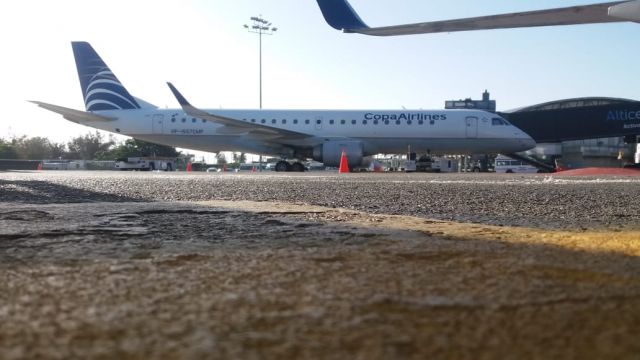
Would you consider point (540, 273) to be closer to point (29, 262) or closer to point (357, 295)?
point (357, 295)

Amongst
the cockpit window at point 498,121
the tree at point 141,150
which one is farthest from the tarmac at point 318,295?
the tree at point 141,150

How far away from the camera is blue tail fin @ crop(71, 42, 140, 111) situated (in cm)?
2253

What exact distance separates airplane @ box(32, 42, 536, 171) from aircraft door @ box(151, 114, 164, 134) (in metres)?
0.04

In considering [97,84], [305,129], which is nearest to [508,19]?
[305,129]

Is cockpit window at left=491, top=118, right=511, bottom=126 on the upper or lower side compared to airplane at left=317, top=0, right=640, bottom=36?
upper

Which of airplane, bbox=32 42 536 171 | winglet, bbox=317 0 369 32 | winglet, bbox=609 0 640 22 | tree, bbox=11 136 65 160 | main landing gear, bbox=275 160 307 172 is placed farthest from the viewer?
tree, bbox=11 136 65 160

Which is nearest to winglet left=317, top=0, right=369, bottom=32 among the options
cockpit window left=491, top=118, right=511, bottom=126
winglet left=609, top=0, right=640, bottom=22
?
winglet left=609, top=0, right=640, bottom=22

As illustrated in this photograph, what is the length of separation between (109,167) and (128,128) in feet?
74.9

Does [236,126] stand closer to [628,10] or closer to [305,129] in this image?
[305,129]

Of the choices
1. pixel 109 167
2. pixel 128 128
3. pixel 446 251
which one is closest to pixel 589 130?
pixel 128 128

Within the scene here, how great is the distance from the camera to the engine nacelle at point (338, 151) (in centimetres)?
2009

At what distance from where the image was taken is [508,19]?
4.62 metres

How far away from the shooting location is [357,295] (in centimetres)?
115

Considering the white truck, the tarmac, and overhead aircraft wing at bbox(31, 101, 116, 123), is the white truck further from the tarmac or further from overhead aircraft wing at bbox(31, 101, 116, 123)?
the tarmac
